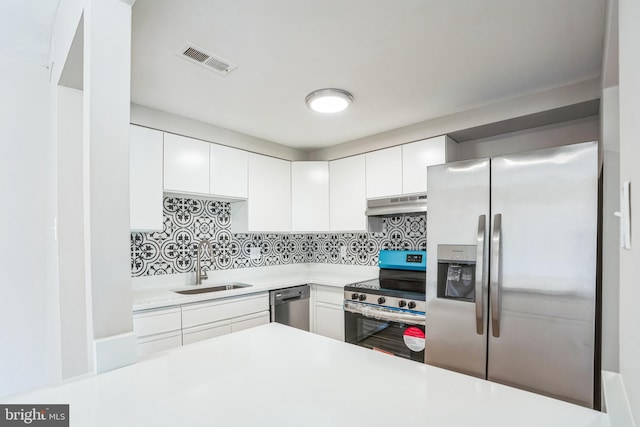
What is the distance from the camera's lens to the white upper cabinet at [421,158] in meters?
2.63

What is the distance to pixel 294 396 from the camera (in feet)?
2.79

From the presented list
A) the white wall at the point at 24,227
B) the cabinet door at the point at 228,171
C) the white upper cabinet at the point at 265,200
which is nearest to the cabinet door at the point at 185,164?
the cabinet door at the point at 228,171

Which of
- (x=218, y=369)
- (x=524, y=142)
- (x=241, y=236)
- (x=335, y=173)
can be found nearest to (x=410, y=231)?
(x=335, y=173)

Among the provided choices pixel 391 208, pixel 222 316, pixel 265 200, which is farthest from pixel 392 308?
pixel 265 200

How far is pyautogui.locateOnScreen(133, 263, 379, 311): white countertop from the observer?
2.35 metres

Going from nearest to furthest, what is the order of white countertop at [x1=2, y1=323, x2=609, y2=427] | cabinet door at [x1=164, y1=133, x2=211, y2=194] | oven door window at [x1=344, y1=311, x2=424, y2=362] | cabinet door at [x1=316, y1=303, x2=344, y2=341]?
1. white countertop at [x1=2, y1=323, x2=609, y2=427]
2. oven door window at [x1=344, y1=311, x2=424, y2=362]
3. cabinet door at [x1=164, y1=133, x2=211, y2=194]
4. cabinet door at [x1=316, y1=303, x2=344, y2=341]

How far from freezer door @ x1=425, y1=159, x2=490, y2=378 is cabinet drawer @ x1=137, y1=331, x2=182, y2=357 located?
1.80 metres

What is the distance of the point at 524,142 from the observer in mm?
2547

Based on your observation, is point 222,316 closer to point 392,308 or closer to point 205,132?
point 392,308

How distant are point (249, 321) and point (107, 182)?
1.99m

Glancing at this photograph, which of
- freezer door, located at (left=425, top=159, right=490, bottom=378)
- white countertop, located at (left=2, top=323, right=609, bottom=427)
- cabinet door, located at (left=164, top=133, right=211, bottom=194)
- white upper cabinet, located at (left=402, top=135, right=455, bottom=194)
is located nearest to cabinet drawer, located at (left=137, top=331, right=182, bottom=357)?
cabinet door, located at (left=164, top=133, right=211, bottom=194)

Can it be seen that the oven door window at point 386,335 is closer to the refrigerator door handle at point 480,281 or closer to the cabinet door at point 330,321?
the cabinet door at point 330,321

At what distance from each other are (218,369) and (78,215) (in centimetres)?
114

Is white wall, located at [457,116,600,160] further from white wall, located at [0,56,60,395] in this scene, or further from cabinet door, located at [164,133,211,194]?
white wall, located at [0,56,60,395]
